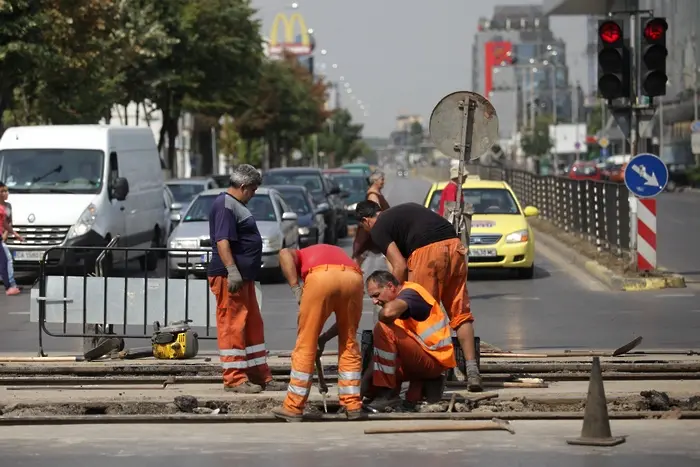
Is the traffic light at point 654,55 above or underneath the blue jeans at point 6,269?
above

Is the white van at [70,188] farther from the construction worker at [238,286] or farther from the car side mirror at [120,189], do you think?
the construction worker at [238,286]

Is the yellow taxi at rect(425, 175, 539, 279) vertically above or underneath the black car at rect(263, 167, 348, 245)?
underneath

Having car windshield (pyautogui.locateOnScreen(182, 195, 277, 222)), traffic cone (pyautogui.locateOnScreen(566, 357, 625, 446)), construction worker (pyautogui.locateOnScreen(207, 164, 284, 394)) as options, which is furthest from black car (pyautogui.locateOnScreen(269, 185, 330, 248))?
traffic cone (pyautogui.locateOnScreen(566, 357, 625, 446))

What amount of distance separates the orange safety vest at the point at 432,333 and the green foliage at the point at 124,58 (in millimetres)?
23097

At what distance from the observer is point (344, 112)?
7229 inches

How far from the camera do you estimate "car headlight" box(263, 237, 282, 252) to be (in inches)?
944

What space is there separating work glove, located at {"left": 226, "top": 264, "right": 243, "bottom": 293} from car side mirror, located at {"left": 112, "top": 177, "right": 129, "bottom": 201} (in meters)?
12.9

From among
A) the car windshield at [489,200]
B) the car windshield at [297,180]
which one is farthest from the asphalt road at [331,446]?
the car windshield at [297,180]

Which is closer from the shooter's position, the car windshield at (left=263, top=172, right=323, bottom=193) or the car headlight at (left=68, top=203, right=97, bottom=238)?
the car headlight at (left=68, top=203, right=97, bottom=238)

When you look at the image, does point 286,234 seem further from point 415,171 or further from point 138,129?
point 415,171

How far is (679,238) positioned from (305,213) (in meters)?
9.51

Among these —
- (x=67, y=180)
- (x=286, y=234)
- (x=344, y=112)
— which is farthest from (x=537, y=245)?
(x=344, y=112)

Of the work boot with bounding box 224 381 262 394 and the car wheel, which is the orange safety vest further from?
the car wheel

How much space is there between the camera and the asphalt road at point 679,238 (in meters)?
26.2
